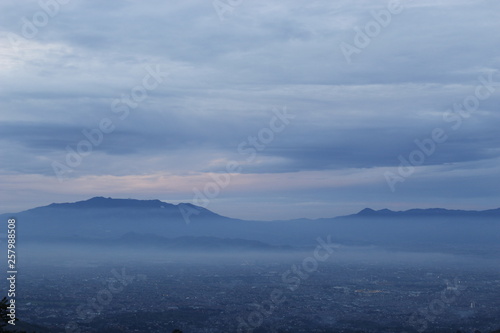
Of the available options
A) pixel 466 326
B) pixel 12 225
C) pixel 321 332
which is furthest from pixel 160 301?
pixel 12 225

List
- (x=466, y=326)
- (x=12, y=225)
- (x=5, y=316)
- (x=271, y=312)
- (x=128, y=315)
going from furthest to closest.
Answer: (x=271, y=312) < (x=128, y=315) < (x=466, y=326) < (x=12, y=225) < (x=5, y=316)

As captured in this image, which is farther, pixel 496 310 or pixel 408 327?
pixel 496 310

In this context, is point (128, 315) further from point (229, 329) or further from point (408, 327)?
point (408, 327)

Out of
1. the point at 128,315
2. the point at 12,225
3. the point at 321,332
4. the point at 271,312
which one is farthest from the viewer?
the point at 271,312

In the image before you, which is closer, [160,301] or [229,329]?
[229,329]

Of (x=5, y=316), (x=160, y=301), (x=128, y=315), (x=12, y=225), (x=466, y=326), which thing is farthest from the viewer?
(x=160, y=301)

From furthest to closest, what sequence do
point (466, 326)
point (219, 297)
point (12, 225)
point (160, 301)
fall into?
point (219, 297) → point (160, 301) → point (466, 326) → point (12, 225)

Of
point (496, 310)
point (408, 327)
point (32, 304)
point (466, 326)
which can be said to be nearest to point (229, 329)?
point (408, 327)

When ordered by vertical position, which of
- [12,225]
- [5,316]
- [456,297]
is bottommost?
[456,297]

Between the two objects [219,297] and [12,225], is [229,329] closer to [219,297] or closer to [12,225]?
[219,297]

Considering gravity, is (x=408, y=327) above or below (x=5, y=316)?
below
